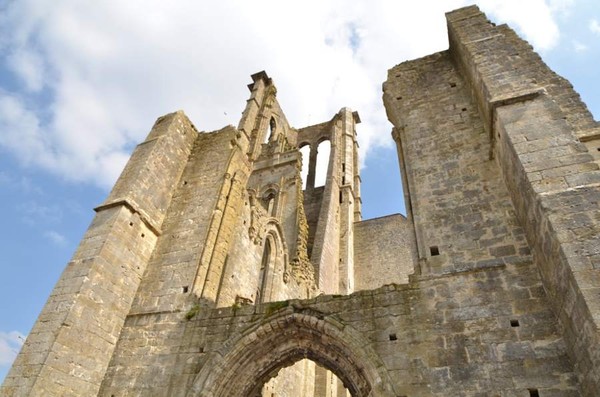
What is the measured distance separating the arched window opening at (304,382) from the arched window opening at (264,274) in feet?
5.38

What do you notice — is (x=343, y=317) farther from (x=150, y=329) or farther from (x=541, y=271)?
(x=150, y=329)

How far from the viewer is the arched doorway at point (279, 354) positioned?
4.60m

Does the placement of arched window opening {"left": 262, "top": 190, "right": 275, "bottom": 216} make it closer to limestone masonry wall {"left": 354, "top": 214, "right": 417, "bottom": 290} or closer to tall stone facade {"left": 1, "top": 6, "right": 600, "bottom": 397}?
limestone masonry wall {"left": 354, "top": 214, "right": 417, "bottom": 290}

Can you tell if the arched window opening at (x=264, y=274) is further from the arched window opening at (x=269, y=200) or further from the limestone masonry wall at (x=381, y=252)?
the limestone masonry wall at (x=381, y=252)

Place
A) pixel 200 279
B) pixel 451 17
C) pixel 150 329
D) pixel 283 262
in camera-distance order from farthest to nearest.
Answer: pixel 283 262 → pixel 451 17 → pixel 200 279 → pixel 150 329

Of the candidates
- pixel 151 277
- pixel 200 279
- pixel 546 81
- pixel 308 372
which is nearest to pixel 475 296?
pixel 546 81

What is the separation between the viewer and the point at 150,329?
18.3 feet

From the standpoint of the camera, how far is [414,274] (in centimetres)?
486

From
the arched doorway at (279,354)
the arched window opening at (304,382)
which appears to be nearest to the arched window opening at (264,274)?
the arched window opening at (304,382)

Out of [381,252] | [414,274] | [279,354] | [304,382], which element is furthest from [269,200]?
[414,274]

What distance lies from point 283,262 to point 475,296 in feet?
21.9

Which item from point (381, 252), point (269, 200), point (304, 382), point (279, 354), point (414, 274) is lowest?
point (279, 354)

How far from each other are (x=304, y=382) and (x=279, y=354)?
5041 millimetres

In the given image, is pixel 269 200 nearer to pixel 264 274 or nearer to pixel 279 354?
pixel 264 274
